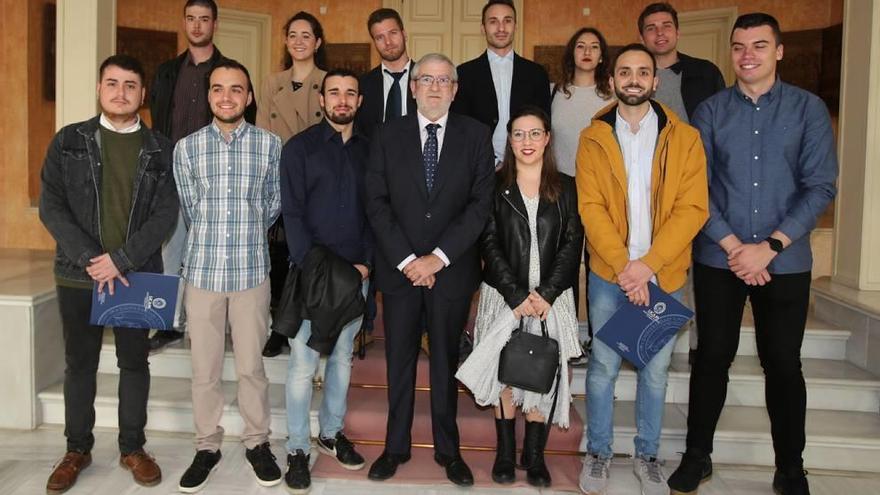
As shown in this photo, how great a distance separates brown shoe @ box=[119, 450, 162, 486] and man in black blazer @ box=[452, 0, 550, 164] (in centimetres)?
211

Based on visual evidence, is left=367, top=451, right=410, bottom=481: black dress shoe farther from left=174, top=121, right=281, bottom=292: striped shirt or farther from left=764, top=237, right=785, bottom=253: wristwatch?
left=764, top=237, right=785, bottom=253: wristwatch

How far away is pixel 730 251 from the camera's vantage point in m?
2.76

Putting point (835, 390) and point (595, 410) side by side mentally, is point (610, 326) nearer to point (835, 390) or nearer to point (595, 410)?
point (595, 410)

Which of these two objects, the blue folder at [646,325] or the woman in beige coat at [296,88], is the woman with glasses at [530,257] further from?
the woman in beige coat at [296,88]

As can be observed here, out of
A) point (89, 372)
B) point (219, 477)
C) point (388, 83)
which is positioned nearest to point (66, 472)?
point (89, 372)

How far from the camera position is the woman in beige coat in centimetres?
368

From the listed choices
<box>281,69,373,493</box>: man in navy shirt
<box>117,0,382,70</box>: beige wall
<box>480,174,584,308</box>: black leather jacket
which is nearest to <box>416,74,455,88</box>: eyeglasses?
<box>281,69,373,493</box>: man in navy shirt

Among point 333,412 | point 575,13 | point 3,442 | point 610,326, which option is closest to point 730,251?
point 610,326

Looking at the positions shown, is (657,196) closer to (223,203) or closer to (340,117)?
(340,117)

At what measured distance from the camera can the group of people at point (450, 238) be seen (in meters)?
2.80

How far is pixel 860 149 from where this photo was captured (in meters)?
4.18

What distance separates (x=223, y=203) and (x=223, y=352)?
62 centimetres

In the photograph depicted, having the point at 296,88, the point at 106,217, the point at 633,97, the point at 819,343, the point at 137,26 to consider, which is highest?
the point at 137,26

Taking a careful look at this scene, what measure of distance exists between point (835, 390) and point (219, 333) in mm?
3093
